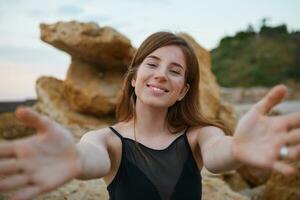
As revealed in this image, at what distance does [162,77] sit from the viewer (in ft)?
6.51

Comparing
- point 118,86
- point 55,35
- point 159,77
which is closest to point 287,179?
point 159,77

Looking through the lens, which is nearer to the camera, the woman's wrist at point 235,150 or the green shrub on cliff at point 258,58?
the woman's wrist at point 235,150

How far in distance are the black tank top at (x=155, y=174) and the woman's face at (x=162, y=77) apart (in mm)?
246

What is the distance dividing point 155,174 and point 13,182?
882 mm

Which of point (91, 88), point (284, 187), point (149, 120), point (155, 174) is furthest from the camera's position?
point (91, 88)

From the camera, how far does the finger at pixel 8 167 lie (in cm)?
124

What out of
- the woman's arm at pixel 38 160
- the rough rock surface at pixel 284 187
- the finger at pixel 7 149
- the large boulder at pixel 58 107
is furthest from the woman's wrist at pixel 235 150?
the large boulder at pixel 58 107

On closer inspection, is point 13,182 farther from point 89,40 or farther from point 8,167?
point 89,40

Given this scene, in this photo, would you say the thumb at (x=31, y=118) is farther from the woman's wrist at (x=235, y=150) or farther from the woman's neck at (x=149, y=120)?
the woman's neck at (x=149, y=120)

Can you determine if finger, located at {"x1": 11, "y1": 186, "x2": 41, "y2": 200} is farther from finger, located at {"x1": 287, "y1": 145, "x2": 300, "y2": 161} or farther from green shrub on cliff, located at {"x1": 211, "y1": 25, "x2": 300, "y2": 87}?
green shrub on cliff, located at {"x1": 211, "y1": 25, "x2": 300, "y2": 87}

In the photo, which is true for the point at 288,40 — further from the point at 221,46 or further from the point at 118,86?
the point at 118,86

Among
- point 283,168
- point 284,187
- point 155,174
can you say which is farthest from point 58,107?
point 283,168

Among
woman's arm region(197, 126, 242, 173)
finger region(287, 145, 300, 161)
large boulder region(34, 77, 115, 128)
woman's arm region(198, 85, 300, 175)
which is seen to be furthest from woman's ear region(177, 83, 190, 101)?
large boulder region(34, 77, 115, 128)

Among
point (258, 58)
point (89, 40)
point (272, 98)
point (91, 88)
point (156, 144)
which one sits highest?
point (272, 98)
